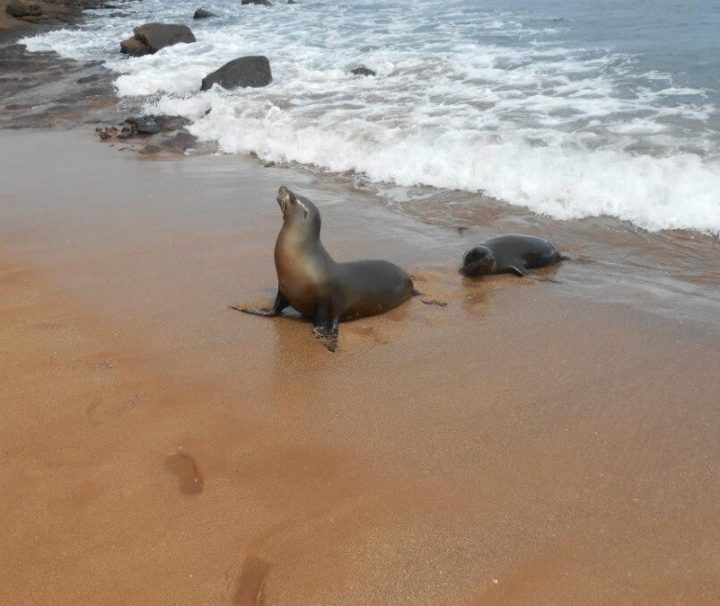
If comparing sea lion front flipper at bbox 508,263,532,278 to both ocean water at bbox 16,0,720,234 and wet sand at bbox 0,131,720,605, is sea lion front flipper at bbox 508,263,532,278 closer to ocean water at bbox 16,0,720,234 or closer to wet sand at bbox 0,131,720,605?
wet sand at bbox 0,131,720,605

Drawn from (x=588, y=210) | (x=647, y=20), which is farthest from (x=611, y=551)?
(x=647, y=20)

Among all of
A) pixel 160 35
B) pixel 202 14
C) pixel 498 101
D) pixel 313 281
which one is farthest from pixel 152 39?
pixel 313 281

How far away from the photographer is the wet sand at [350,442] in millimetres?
2426

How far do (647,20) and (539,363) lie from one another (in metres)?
15.9

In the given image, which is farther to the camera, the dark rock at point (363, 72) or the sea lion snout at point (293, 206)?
the dark rock at point (363, 72)

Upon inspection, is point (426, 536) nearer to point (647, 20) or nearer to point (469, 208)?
point (469, 208)

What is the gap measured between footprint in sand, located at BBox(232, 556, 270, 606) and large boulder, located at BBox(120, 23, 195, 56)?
59.6 feet

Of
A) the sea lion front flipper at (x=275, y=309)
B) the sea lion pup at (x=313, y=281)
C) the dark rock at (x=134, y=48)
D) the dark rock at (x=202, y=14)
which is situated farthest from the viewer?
the dark rock at (x=202, y=14)

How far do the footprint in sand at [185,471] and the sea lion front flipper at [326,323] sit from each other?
4.18 feet

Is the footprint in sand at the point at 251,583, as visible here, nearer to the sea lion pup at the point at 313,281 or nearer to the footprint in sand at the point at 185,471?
the footprint in sand at the point at 185,471

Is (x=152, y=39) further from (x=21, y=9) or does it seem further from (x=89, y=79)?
(x=21, y=9)

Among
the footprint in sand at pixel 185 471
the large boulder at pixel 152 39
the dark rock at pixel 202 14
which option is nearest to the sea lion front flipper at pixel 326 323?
the footprint in sand at pixel 185 471

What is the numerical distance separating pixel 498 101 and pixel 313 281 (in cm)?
718

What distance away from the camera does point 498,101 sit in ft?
34.3
